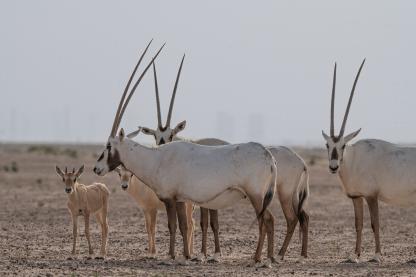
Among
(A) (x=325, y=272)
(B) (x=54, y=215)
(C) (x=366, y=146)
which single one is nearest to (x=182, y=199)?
(A) (x=325, y=272)

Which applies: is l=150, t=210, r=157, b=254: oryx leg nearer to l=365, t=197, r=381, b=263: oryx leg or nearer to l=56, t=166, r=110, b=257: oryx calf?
l=56, t=166, r=110, b=257: oryx calf

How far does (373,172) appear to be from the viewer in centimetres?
1884

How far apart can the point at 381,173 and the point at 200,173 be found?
3.75 m

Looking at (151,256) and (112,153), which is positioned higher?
(112,153)

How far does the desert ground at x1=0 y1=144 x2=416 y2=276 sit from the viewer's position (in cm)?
1612

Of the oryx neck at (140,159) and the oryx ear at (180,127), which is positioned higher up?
the oryx ear at (180,127)

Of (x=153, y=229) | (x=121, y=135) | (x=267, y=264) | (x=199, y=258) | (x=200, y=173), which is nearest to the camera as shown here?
(x=267, y=264)

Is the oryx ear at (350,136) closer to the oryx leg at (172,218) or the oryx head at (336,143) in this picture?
the oryx head at (336,143)

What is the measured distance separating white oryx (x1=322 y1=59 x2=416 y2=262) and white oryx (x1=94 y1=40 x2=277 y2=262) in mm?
1960

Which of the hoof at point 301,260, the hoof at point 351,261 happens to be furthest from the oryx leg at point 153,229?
the hoof at point 351,261

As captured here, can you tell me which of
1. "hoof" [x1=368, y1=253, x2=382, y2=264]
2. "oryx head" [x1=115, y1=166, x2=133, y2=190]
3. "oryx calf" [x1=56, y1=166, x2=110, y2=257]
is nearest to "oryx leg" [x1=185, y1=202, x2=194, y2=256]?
"oryx head" [x1=115, y1=166, x2=133, y2=190]

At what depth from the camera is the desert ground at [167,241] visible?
1612 centimetres

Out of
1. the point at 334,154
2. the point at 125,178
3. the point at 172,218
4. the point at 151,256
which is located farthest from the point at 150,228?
the point at 334,154

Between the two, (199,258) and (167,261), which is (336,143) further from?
(167,261)
